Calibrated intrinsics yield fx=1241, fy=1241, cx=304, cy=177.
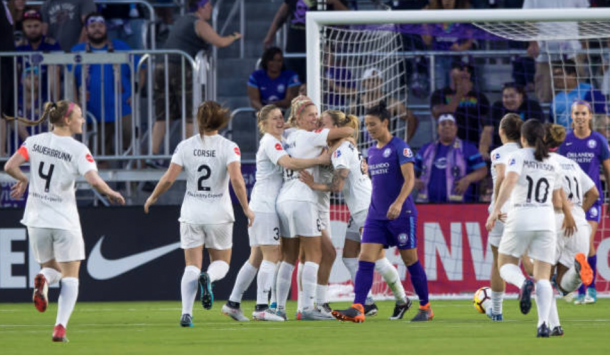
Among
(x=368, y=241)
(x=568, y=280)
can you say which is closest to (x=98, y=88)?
(x=368, y=241)

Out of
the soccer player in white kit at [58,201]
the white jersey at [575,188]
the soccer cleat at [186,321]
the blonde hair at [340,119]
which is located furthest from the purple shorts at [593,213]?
the soccer player in white kit at [58,201]

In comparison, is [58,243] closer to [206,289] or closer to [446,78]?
[206,289]

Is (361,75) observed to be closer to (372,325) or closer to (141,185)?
(141,185)

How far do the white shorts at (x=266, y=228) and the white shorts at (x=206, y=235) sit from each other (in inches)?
32.3

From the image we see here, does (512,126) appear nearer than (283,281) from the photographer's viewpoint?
Yes

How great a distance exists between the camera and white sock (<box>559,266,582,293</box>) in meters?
11.5

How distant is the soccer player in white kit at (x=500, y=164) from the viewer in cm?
1066

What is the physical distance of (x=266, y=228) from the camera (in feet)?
38.5

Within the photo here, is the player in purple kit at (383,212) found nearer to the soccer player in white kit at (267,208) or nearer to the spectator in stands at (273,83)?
the soccer player in white kit at (267,208)

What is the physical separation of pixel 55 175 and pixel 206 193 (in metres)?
1.69

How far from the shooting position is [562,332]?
9.51m

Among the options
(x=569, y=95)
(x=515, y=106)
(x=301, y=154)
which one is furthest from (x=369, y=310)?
(x=569, y=95)

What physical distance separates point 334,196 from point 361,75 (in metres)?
1.89

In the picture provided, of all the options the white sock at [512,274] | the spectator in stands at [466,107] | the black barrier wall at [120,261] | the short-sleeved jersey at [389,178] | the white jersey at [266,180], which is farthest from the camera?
the spectator in stands at [466,107]
